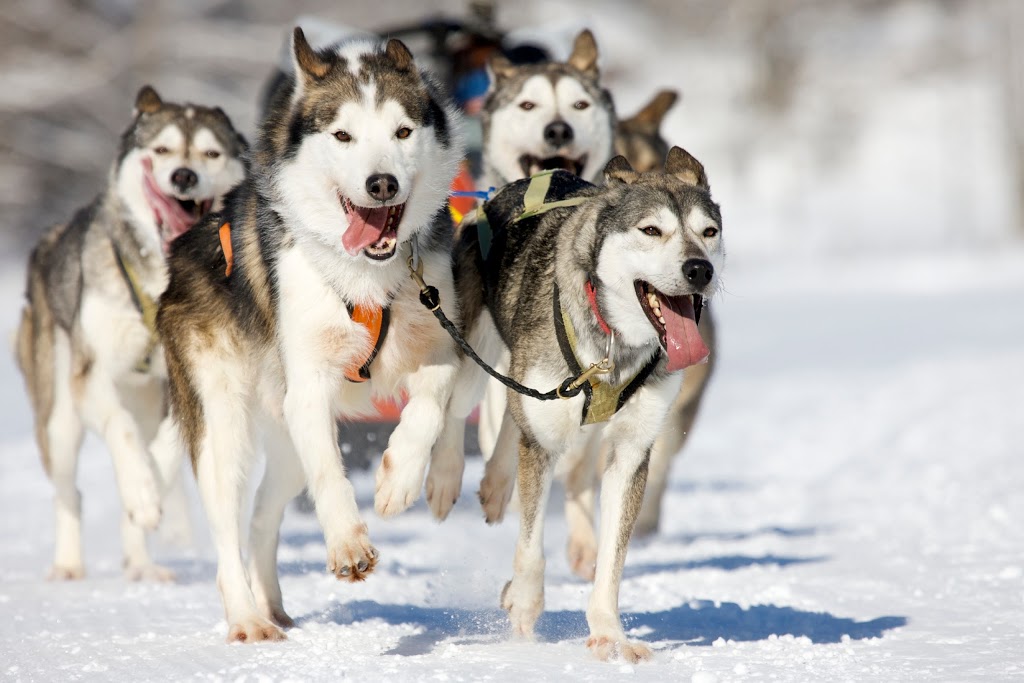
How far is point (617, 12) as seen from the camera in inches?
1451

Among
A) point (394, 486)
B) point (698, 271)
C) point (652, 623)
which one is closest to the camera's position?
point (698, 271)

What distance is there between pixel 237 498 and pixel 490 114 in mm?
2344

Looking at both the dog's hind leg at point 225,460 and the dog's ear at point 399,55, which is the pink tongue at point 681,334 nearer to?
the dog's ear at point 399,55

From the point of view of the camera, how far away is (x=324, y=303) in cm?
357

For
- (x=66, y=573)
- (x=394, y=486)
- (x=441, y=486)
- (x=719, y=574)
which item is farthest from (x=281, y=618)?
(x=719, y=574)

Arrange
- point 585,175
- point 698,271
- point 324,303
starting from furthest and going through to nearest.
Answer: point 585,175
point 324,303
point 698,271

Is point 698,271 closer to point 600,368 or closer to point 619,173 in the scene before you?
point 600,368

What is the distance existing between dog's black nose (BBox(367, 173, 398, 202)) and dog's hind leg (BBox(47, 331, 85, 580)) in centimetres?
225

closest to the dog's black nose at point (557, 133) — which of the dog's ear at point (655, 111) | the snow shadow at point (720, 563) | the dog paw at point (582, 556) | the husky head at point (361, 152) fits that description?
the dog's ear at point (655, 111)

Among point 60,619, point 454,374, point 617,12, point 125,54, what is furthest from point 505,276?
point 617,12

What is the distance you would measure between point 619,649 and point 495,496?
0.78 metres

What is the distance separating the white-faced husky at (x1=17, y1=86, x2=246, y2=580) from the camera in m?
4.73

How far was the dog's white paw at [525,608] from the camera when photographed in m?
3.58

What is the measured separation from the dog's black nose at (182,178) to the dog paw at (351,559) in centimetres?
193
